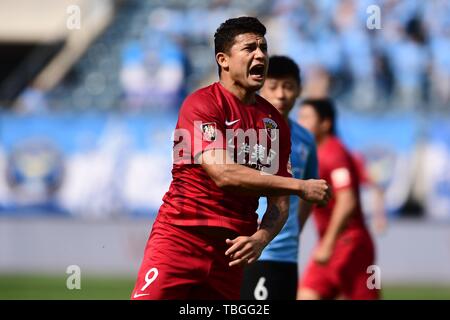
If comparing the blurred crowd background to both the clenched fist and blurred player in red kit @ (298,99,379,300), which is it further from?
the clenched fist

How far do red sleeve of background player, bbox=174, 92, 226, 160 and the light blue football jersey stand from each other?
6.64ft

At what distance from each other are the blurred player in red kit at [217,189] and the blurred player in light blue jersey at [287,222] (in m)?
1.59

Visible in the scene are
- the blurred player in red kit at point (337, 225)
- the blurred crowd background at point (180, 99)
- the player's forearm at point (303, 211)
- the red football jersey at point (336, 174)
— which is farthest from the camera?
the blurred crowd background at point (180, 99)

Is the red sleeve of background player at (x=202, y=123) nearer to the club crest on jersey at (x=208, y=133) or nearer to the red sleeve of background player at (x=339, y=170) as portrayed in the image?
the club crest on jersey at (x=208, y=133)

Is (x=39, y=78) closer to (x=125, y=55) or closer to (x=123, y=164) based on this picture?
(x=125, y=55)

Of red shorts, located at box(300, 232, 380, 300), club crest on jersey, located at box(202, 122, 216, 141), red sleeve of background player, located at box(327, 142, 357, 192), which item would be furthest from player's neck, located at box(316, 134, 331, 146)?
club crest on jersey, located at box(202, 122, 216, 141)

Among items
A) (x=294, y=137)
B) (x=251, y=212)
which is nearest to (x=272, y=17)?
(x=294, y=137)

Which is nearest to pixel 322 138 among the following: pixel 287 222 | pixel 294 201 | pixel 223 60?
pixel 294 201

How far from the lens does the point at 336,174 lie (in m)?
10.2

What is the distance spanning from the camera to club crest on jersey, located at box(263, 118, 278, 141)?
668cm

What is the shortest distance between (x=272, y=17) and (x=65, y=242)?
7659 mm

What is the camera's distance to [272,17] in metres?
24.7

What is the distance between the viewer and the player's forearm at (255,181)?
6.28 m

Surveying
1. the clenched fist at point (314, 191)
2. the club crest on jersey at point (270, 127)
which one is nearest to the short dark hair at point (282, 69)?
the club crest on jersey at point (270, 127)
